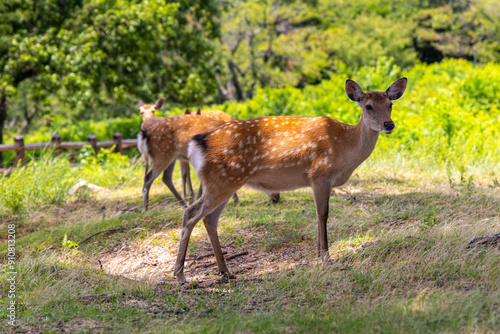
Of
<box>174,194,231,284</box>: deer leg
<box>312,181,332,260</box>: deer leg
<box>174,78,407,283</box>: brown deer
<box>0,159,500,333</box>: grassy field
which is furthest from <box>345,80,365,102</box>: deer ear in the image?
<box>174,194,231,284</box>: deer leg

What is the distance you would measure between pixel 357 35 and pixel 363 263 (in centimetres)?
2480

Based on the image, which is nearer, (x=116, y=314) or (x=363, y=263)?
(x=116, y=314)

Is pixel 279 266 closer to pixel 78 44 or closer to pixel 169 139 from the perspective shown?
pixel 169 139

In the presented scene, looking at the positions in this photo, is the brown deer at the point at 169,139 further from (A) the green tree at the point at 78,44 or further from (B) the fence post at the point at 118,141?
(A) the green tree at the point at 78,44

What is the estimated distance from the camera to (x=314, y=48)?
87.8ft

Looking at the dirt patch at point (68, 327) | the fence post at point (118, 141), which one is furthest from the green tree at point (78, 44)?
the dirt patch at point (68, 327)

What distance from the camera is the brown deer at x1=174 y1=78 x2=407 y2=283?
4.63m

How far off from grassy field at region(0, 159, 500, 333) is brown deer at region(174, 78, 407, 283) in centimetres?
48

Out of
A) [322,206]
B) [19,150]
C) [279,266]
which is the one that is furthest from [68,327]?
[19,150]

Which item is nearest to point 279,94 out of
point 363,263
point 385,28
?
point 363,263

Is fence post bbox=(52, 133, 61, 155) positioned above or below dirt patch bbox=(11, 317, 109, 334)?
below

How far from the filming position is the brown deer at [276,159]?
15.2ft

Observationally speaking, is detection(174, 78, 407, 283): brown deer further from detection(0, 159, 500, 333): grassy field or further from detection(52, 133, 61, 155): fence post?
detection(52, 133, 61, 155): fence post

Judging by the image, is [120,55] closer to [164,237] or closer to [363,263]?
[164,237]
